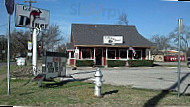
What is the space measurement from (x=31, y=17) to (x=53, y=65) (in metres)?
6.90

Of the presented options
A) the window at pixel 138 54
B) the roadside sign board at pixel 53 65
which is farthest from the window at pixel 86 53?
the roadside sign board at pixel 53 65

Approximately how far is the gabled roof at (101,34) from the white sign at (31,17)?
12.5m

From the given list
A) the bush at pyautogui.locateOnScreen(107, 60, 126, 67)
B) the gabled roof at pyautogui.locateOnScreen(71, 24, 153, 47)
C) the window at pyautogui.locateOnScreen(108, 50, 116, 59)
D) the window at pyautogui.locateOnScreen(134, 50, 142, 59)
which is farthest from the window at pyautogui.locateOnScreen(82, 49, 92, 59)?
the window at pyautogui.locateOnScreen(134, 50, 142, 59)

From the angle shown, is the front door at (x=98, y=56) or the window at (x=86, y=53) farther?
the front door at (x=98, y=56)

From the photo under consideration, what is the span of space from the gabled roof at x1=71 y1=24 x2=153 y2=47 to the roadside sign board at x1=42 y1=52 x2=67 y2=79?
1748 cm

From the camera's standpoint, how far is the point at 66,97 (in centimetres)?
810

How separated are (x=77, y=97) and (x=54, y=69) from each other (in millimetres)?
4398

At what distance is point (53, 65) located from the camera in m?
12.1

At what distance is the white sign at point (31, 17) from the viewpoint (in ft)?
55.6

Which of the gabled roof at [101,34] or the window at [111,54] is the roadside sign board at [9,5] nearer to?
the gabled roof at [101,34]

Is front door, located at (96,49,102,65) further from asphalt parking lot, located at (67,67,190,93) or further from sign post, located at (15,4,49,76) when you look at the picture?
sign post, located at (15,4,49,76)

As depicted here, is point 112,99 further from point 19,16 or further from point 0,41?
Result: point 0,41

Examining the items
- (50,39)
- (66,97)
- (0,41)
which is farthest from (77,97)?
(0,41)

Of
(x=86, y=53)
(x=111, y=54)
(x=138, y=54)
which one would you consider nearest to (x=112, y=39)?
(x=111, y=54)
